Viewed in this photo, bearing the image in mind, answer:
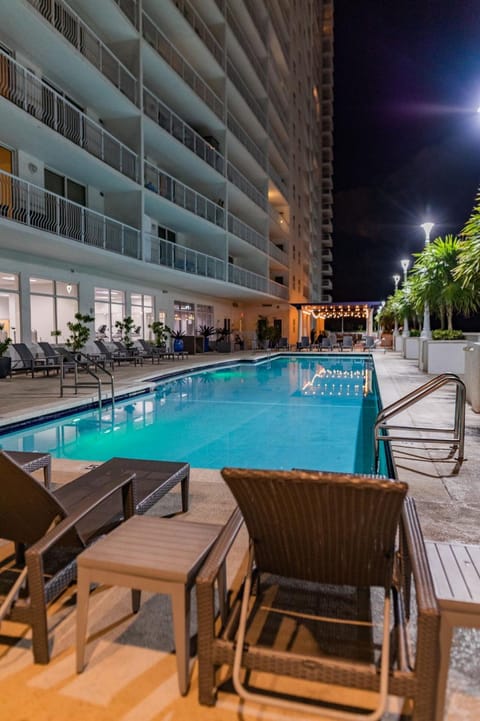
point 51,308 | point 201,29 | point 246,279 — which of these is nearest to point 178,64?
point 201,29

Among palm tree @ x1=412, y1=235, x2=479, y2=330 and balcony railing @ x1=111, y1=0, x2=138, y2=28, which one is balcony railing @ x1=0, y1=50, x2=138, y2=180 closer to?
balcony railing @ x1=111, y1=0, x2=138, y2=28

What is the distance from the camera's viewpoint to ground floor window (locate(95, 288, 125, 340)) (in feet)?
53.4

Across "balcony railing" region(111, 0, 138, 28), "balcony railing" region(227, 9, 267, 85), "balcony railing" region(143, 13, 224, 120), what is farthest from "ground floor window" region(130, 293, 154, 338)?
"balcony railing" region(227, 9, 267, 85)

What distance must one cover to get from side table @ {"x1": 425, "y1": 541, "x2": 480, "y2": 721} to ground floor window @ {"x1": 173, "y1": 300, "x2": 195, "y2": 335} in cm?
2050

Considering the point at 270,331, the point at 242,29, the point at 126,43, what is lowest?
the point at 270,331

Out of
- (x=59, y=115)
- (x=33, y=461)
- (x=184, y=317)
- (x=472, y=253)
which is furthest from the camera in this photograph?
(x=184, y=317)

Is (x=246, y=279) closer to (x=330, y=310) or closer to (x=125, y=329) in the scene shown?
(x=125, y=329)

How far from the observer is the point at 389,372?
1251 cm

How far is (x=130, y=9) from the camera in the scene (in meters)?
13.9

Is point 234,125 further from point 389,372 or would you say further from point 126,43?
point 389,372

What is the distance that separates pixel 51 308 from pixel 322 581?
13.8 meters

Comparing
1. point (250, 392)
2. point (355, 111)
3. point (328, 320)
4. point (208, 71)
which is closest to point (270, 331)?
point (208, 71)

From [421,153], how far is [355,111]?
12.2 meters

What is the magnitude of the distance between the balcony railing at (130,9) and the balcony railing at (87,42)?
4.68 feet
